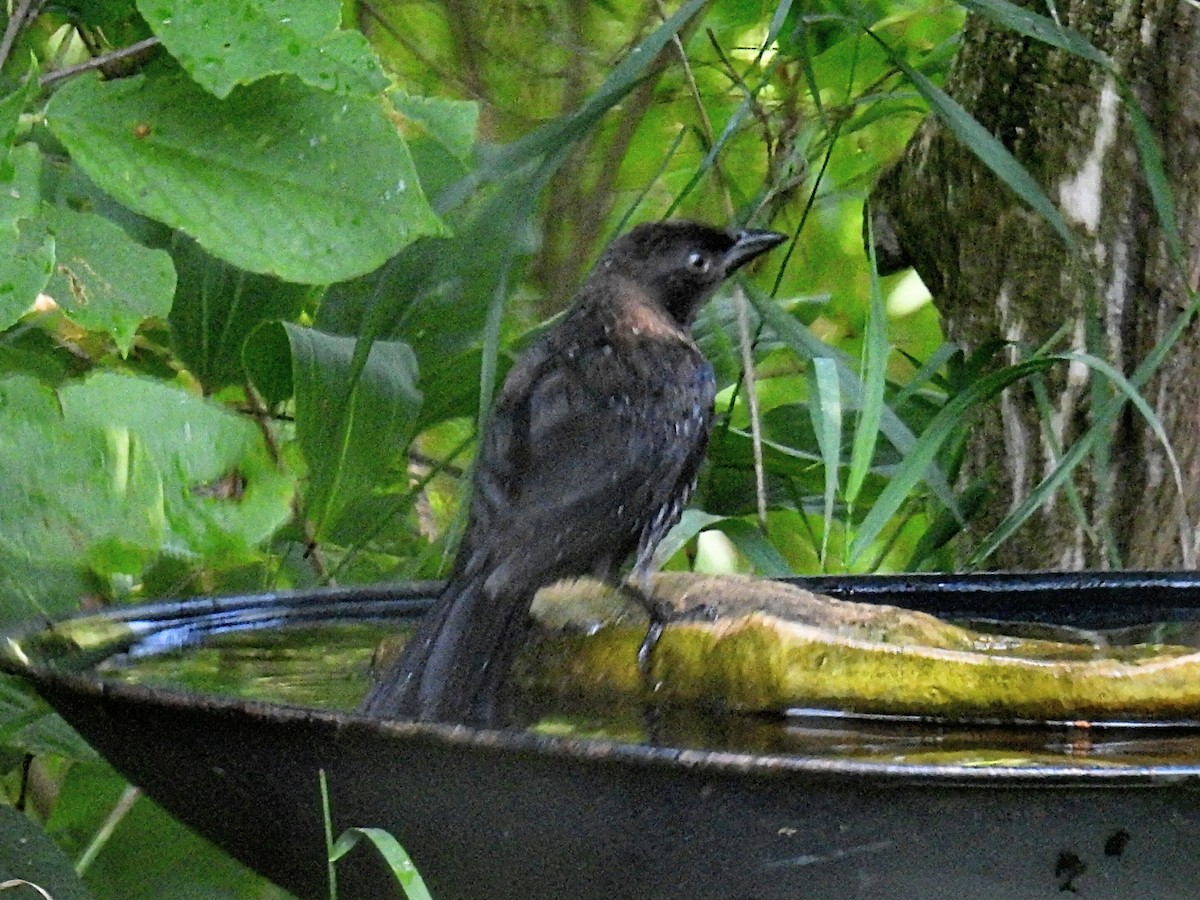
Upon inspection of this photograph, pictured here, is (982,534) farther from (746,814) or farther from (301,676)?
(746,814)

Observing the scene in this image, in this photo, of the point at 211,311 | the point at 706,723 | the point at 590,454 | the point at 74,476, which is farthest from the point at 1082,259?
the point at 74,476

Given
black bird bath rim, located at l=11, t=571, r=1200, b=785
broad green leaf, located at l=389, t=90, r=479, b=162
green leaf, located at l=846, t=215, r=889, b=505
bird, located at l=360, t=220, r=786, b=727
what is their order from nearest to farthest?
black bird bath rim, located at l=11, t=571, r=1200, b=785
bird, located at l=360, t=220, r=786, b=727
broad green leaf, located at l=389, t=90, r=479, b=162
green leaf, located at l=846, t=215, r=889, b=505

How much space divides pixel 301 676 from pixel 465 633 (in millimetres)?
204

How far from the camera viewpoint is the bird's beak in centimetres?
303

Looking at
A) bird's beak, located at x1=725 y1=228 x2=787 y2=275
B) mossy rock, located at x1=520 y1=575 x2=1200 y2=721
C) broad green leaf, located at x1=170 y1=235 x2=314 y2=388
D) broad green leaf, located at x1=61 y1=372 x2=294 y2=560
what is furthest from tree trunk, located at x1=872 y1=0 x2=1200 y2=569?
broad green leaf, located at x1=61 y1=372 x2=294 y2=560

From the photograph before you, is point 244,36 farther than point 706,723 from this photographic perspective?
No

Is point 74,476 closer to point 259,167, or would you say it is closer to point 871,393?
point 259,167

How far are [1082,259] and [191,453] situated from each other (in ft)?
5.16

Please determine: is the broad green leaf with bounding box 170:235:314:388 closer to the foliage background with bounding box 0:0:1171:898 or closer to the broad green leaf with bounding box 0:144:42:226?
the foliage background with bounding box 0:0:1171:898

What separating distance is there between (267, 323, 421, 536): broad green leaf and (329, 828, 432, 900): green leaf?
4.41 ft

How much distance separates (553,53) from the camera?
4.31 m

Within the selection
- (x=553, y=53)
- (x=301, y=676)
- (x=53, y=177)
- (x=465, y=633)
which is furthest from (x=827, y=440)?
(x=553, y=53)

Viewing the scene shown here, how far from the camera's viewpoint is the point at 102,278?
1.59m

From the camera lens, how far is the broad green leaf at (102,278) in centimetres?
158
